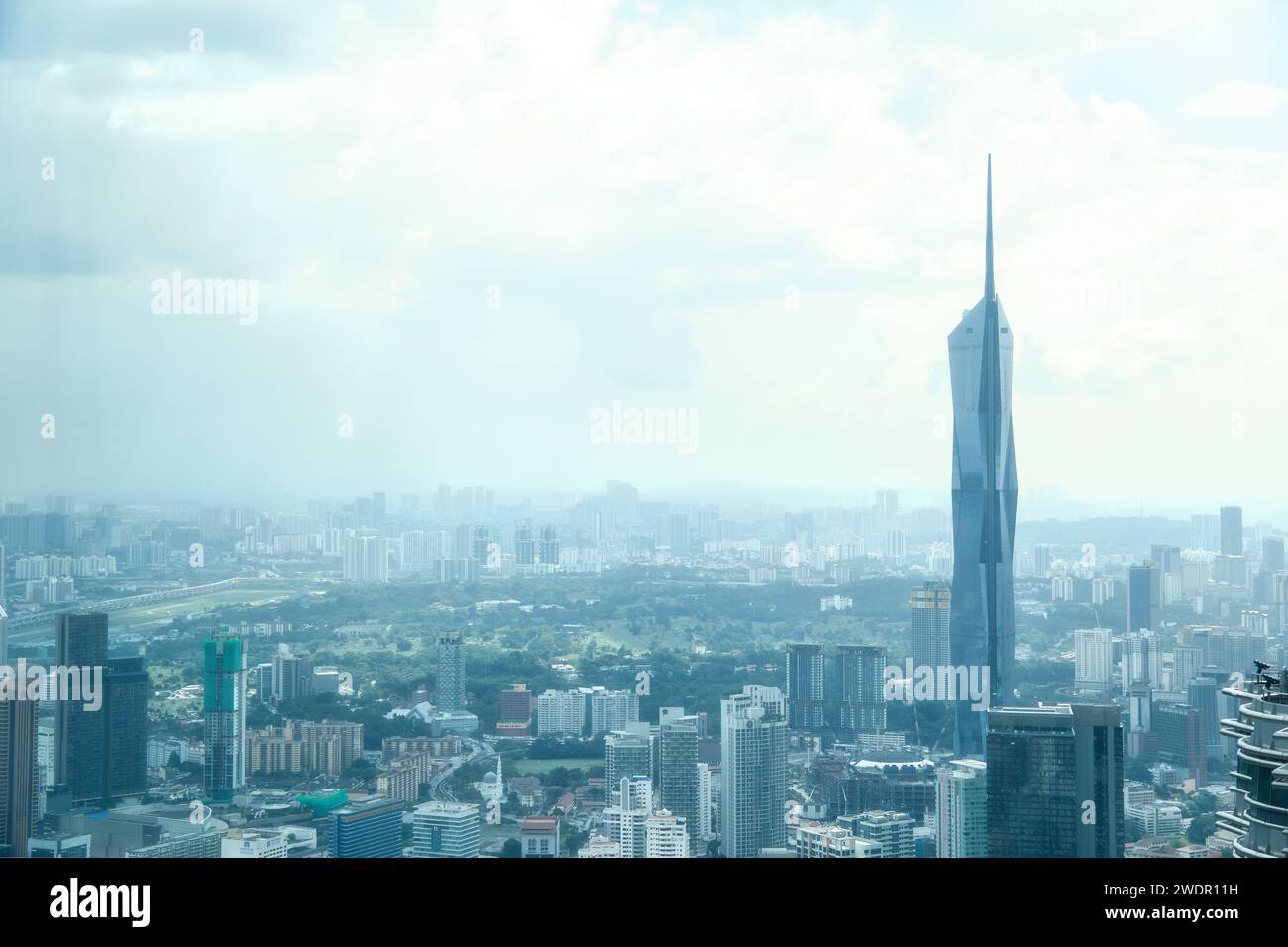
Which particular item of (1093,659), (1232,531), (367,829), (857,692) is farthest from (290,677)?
(1232,531)

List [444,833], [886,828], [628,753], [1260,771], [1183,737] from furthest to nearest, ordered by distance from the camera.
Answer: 1. [628,753]
2. [1183,737]
3. [886,828]
4. [444,833]
5. [1260,771]

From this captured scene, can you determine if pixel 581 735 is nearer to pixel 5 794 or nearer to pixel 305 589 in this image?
pixel 305 589

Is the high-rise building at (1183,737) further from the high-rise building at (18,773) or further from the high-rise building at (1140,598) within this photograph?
the high-rise building at (18,773)

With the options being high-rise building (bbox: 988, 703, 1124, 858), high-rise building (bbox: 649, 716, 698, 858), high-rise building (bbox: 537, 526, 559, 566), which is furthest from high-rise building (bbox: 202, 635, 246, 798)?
high-rise building (bbox: 988, 703, 1124, 858)

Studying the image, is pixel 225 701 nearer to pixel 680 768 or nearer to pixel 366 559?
pixel 366 559
